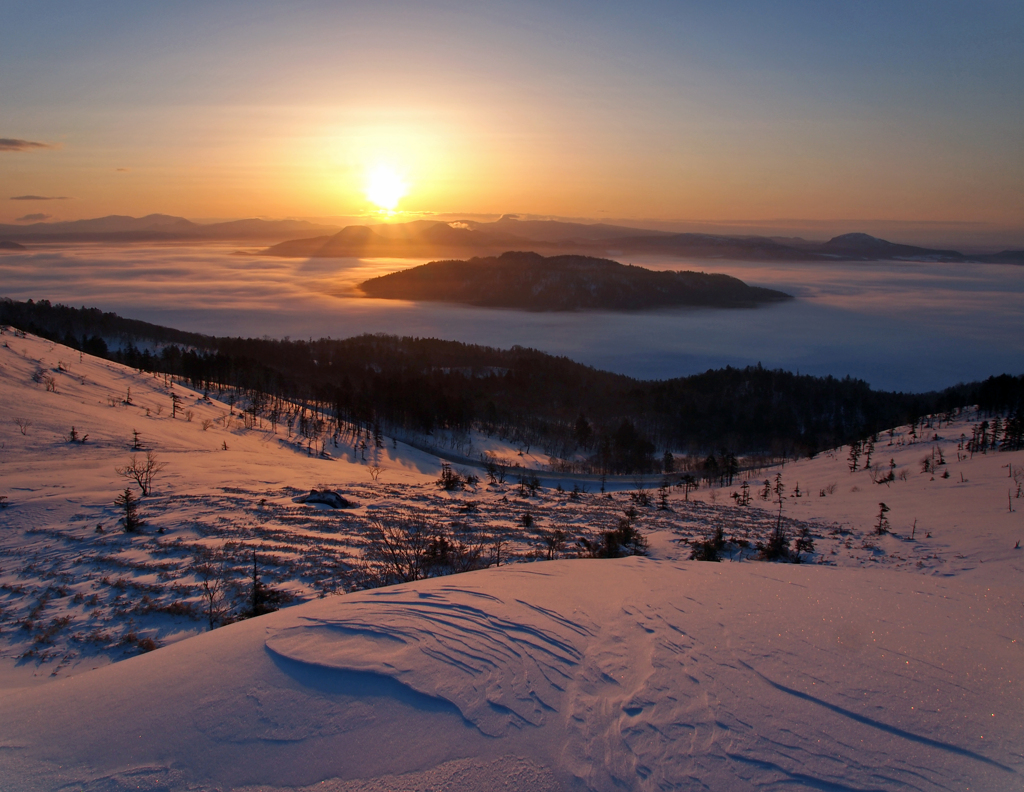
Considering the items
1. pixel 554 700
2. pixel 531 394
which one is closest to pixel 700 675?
pixel 554 700

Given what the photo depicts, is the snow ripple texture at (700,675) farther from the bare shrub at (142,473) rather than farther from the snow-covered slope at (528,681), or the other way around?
the bare shrub at (142,473)

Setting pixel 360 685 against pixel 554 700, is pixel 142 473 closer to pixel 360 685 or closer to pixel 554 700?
pixel 360 685

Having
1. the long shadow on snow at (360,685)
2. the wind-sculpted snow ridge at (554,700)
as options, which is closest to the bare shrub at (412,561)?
the wind-sculpted snow ridge at (554,700)

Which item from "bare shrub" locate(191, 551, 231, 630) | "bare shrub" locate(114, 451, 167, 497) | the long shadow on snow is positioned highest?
the long shadow on snow

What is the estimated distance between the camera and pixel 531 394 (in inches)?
3939

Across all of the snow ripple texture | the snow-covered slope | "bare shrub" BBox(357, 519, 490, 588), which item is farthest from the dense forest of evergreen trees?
the snow ripple texture

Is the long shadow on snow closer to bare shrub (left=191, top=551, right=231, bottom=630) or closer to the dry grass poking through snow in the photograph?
bare shrub (left=191, top=551, right=231, bottom=630)

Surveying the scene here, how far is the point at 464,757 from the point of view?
358 cm

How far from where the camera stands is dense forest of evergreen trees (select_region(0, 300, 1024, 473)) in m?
62.5

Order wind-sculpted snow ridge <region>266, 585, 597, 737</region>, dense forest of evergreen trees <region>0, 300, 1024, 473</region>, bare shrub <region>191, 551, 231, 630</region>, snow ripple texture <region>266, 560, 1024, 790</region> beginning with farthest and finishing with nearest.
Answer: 1. dense forest of evergreen trees <region>0, 300, 1024, 473</region>
2. bare shrub <region>191, 551, 231, 630</region>
3. wind-sculpted snow ridge <region>266, 585, 597, 737</region>
4. snow ripple texture <region>266, 560, 1024, 790</region>

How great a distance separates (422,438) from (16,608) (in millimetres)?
51144

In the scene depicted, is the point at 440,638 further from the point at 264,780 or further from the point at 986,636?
the point at 986,636

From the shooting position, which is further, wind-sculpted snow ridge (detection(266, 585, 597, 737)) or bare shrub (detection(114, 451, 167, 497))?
bare shrub (detection(114, 451, 167, 497))

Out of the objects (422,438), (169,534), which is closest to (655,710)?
(169,534)
